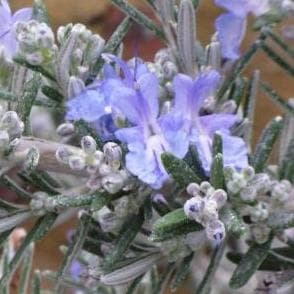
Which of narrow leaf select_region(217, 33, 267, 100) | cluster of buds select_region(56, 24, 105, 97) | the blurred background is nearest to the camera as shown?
cluster of buds select_region(56, 24, 105, 97)

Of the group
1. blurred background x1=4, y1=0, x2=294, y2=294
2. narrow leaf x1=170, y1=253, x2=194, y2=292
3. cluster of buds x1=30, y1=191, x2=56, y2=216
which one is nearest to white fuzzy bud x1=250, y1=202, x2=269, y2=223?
narrow leaf x1=170, y1=253, x2=194, y2=292

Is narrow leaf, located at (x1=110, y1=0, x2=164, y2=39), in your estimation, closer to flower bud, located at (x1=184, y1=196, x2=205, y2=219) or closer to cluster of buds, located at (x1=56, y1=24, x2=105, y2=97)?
cluster of buds, located at (x1=56, y1=24, x2=105, y2=97)

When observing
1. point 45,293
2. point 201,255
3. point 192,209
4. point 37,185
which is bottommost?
point 45,293

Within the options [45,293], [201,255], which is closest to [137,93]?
[201,255]

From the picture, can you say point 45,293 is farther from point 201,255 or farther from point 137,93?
point 137,93

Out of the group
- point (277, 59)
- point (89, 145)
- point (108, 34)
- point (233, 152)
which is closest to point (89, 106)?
point (89, 145)

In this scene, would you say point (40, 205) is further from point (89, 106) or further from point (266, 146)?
point (266, 146)
